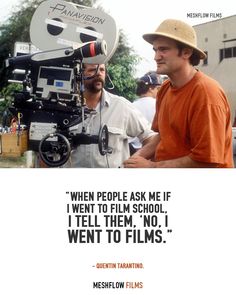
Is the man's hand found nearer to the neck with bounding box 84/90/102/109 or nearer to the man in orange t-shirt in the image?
the man in orange t-shirt

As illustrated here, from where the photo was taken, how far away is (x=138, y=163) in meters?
2.01

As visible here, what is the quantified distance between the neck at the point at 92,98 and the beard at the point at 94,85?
1 cm

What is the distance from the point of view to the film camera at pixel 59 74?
6.33 feet

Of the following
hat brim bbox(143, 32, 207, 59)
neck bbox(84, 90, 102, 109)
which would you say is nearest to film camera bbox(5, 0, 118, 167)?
neck bbox(84, 90, 102, 109)

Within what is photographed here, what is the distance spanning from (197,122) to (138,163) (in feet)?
1.15

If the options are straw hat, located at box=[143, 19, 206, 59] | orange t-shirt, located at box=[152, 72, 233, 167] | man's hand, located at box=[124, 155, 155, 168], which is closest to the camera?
orange t-shirt, located at box=[152, 72, 233, 167]

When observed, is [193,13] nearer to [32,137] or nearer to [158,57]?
[158,57]

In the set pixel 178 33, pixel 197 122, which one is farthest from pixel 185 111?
pixel 178 33

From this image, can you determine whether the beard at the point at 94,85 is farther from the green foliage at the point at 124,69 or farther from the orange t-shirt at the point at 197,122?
the orange t-shirt at the point at 197,122

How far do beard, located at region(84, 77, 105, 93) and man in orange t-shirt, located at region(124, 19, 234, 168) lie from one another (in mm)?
240

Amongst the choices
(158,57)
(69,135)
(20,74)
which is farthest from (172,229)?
(20,74)

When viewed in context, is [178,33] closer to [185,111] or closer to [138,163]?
[185,111]

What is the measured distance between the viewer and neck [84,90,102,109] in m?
1.95

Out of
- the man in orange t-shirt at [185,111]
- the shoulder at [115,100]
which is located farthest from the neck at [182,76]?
the shoulder at [115,100]
